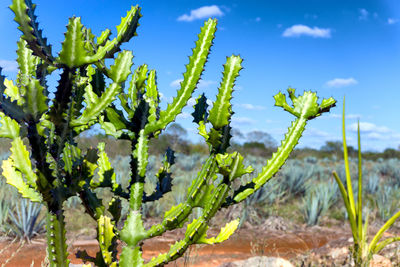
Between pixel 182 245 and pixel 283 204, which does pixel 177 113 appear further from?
pixel 283 204

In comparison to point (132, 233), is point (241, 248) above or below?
below

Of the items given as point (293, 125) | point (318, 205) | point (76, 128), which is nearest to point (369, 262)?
point (293, 125)

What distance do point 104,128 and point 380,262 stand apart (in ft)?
10.3

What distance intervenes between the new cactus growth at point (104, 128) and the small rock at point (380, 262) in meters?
2.13

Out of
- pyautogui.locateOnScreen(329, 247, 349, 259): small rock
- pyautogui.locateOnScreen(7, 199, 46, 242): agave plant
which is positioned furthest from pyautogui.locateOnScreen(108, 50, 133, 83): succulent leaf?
pyautogui.locateOnScreen(7, 199, 46, 242): agave plant

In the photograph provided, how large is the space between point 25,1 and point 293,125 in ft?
5.60

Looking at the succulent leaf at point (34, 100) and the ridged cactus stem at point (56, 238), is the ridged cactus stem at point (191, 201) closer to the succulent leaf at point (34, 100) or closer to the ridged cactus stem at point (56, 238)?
the ridged cactus stem at point (56, 238)

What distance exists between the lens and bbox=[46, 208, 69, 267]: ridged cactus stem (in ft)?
6.85

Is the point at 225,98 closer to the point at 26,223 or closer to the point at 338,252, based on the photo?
the point at 338,252

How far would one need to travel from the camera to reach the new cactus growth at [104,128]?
189cm

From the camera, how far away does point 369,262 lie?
3.73 m

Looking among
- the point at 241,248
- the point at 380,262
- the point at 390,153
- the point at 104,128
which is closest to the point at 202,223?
the point at 104,128

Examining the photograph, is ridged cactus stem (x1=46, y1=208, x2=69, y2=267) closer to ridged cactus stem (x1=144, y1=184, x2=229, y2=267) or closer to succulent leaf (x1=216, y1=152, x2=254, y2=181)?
ridged cactus stem (x1=144, y1=184, x2=229, y2=267)

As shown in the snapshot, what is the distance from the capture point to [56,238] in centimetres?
211
